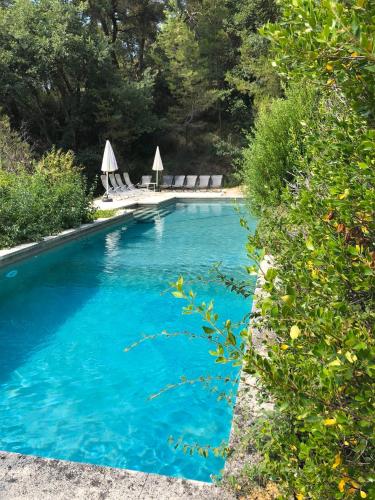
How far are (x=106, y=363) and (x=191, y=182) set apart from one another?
18.7 metres

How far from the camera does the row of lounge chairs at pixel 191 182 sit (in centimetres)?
2273

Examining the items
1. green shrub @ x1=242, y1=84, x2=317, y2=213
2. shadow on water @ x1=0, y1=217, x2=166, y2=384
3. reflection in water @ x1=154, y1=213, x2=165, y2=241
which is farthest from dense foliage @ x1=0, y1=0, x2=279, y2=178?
green shrub @ x1=242, y1=84, x2=317, y2=213

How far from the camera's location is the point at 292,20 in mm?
1581

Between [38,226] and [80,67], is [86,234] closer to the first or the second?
[38,226]

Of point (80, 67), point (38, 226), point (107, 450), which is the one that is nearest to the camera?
point (107, 450)

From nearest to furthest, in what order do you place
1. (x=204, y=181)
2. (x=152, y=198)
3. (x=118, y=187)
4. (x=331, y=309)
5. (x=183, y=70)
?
(x=331, y=309) → (x=152, y=198) → (x=118, y=187) → (x=204, y=181) → (x=183, y=70)

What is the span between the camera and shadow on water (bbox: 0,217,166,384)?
5375 mm

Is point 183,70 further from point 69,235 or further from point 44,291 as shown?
point 44,291

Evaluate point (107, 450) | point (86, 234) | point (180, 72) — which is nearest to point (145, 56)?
point (180, 72)

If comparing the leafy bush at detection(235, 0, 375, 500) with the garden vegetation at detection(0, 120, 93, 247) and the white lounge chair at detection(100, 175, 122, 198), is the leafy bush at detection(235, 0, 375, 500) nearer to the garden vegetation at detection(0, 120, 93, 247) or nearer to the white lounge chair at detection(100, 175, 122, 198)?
the garden vegetation at detection(0, 120, 93, 247)

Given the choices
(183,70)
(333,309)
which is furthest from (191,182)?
(333,309)

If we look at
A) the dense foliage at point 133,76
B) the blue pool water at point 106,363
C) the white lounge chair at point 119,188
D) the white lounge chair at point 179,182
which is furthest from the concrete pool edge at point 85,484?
the white lounge chair at point 179,182

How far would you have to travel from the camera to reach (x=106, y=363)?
15.8ft

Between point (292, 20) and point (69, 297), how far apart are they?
6.06 m
